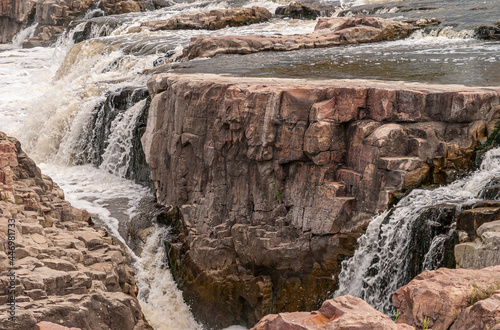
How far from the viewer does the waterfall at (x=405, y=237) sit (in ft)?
29.7

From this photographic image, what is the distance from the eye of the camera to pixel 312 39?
20.3 m

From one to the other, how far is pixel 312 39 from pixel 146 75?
17.7ft

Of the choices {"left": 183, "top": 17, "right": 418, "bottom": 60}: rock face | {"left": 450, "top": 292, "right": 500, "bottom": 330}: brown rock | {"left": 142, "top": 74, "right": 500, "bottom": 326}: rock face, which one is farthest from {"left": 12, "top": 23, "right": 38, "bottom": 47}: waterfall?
{"left": 450, "top": 292, "right": 500, "bottom": 330}: brown rock

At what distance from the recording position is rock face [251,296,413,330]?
491 centimetres

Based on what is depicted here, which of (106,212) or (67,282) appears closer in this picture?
(67,282)

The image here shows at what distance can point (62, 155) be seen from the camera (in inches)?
706

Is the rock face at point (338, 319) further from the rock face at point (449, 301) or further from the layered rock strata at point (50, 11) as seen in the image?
the layered rock strata at point (50, 11)

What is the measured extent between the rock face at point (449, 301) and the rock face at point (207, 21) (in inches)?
867

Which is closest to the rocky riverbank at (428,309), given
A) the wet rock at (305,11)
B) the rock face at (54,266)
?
the rock face at (54,266)

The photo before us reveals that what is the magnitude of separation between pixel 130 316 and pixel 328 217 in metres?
3.48

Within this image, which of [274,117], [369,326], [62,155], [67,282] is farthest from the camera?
[62,155]

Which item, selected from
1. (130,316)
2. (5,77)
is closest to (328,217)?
(130,316)

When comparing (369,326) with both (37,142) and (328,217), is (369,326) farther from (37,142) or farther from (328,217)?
(37,142)

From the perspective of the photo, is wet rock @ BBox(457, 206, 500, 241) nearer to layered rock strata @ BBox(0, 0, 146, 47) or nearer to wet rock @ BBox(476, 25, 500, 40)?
wet rock @ BBox(476, 25, 500, 40)
